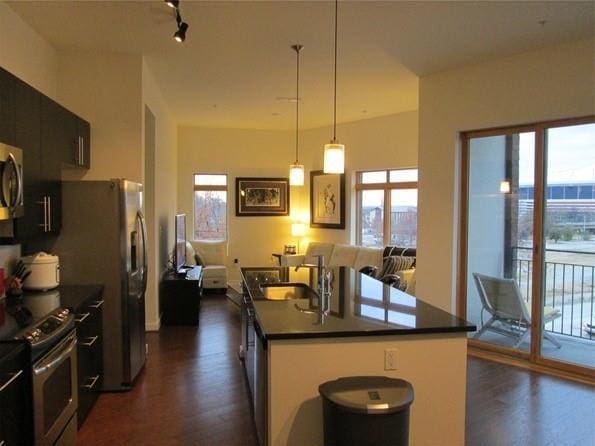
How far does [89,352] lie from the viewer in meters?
3.22

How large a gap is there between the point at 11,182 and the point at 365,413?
234cm

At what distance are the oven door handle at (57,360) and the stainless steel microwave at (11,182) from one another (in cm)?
82

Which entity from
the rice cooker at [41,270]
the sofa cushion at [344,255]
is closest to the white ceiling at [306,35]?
the rice cooker at [41,270]

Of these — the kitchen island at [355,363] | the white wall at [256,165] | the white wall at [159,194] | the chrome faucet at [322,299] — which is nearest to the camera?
the kitchen island at [355,363]

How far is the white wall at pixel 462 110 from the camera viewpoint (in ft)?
13.0

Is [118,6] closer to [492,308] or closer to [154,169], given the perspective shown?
[154,169]

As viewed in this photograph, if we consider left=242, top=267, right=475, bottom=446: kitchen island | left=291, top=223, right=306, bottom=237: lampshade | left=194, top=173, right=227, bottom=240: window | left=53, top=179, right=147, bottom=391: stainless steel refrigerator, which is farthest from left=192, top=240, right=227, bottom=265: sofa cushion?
left=242, top=267, right=475, bottom=446: kitchen island

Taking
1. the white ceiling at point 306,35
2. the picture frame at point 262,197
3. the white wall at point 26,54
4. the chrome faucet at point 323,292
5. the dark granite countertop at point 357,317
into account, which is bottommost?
the dark granite countertop at point 357,317

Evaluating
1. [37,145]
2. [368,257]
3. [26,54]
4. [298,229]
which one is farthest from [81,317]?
[298,229]

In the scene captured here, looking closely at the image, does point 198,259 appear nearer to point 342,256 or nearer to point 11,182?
point 342,256

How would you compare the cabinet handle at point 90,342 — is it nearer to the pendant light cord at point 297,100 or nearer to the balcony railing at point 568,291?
the pendant light cord at point 297,100

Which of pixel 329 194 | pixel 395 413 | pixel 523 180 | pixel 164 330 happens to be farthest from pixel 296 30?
pixel 329 194

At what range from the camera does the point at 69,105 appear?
4.37 metres

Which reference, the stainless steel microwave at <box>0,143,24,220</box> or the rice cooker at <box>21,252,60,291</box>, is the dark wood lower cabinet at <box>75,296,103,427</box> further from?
the stainless steel microwave at <box>0,143,24,220</box>
